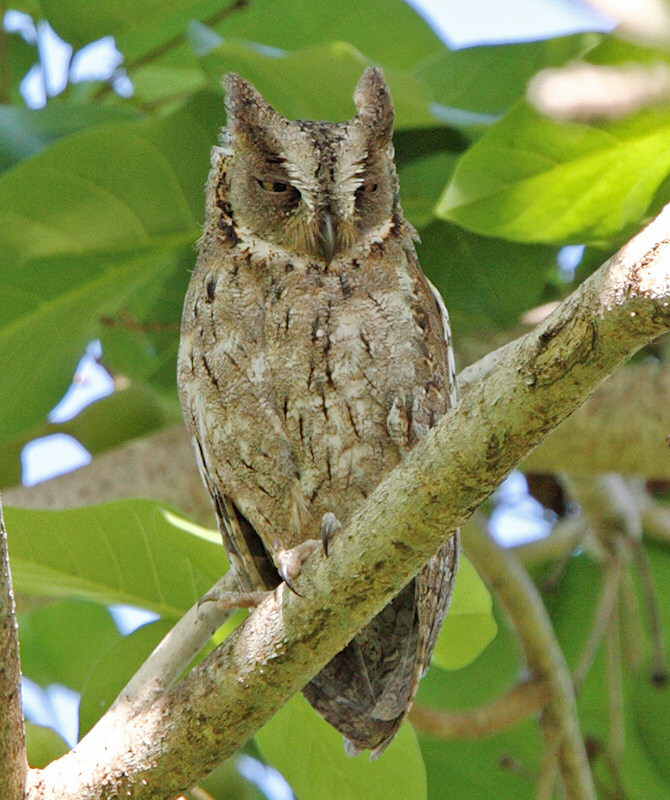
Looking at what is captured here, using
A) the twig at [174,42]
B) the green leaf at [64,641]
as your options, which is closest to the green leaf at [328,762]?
the green leaf at [64,641]

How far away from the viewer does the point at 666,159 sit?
2.19 metres

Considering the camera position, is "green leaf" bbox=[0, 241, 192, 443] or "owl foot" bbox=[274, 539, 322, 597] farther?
"green leaf" bbox=[0, 241, 192, 443]

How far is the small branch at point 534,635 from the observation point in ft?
8.48

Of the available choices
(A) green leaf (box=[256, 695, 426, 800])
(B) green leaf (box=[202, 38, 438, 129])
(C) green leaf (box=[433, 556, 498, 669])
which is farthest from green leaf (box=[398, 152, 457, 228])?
(A) green leaf (box=[256, 695, 426, 800])

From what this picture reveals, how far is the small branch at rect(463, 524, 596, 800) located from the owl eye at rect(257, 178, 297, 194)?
1106 millimetres

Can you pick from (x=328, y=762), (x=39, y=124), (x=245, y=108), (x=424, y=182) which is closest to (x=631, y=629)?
(x=328, y=762)

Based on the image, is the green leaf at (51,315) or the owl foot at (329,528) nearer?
the owl foot at (329,528)

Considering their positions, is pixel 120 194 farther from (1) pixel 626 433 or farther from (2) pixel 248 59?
(1) pixel 626 433

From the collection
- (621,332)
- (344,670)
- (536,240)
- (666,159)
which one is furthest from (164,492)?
(621,332)

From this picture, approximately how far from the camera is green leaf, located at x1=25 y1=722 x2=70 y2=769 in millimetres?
1733

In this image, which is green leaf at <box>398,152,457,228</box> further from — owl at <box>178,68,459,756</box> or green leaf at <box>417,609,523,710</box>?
green leaf at <box>417,609,523,710</box>

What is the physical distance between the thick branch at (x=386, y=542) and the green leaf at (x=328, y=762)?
52 centimetres

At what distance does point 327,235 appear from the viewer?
207 centimetres

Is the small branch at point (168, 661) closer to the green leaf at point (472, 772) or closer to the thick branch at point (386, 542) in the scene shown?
the thick branch at point (386, 542)
